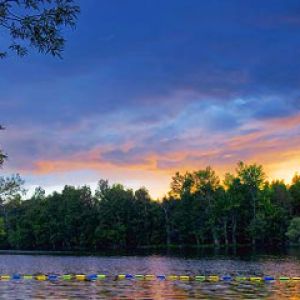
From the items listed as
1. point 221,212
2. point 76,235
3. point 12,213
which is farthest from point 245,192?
point 12,213

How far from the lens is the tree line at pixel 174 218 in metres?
156

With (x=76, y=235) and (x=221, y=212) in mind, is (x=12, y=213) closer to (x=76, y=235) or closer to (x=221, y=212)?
(x=76, y=235)

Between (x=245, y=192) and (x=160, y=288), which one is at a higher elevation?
(x=245, y=192)

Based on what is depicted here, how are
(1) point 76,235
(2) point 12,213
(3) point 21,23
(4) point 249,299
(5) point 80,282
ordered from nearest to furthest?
(3) point 21,23, (4) point 249,299, (5) point 80,282, (1) point 76,235, (2) point 12,213

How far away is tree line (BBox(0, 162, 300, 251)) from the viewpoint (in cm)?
15612

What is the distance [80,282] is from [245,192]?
115570 millimetres

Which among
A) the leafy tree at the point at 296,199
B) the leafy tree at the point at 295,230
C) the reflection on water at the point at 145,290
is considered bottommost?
the reflection on water at the point at 145,290

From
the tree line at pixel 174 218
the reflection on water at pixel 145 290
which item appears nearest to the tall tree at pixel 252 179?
the tree line at pixel 174 218

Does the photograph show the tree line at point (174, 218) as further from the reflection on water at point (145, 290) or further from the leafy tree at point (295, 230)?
the reflection on water at point (145, 290)

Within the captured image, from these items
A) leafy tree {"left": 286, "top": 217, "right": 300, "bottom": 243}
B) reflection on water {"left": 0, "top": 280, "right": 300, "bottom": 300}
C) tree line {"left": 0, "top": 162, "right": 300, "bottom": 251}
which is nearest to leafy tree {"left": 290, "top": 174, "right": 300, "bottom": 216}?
tree line {"left": 0, "top": 162, "right": 300, "bottom": 251}

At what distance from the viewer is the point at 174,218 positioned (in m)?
159

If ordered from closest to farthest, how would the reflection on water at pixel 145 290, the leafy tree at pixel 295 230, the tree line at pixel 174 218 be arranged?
the reflection on water at pixel 145 290 < the leafy tree at pixel 295 230 < the tree line at pixel 174 218

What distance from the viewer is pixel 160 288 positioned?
1730 inches

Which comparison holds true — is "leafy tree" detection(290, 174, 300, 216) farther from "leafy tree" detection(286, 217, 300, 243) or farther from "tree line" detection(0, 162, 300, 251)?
"leafy tree" detection(286, 217, 300, 243)
